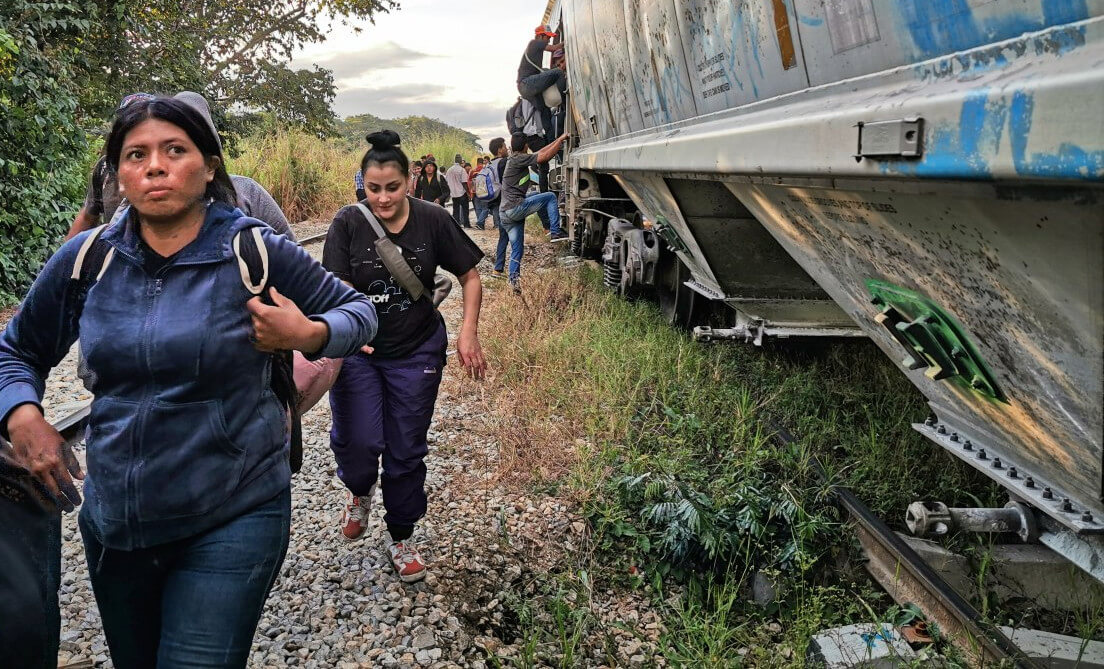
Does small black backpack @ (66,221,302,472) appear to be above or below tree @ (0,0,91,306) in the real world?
below

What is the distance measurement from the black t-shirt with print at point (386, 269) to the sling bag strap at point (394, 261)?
3cm

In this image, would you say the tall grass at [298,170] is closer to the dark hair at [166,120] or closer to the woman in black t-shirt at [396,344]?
the woman in black t-shirt at [396,344]

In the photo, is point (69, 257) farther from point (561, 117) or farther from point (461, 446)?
point (561, 117)

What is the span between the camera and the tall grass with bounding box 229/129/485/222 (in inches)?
648

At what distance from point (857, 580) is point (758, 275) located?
7.20 feet

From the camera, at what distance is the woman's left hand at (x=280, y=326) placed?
167 cm

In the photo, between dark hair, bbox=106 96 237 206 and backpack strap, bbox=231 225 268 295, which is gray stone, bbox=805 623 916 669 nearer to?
backpack strap, bbox=231 225 268 295

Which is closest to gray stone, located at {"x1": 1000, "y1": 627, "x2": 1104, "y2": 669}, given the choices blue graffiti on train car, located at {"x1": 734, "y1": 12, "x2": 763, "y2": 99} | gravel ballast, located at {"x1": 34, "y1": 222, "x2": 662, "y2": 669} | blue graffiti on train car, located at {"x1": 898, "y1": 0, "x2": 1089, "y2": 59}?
gravel ballast, located at {"x1": 34, "y1": 222, "x2": 662, "y2": 669}

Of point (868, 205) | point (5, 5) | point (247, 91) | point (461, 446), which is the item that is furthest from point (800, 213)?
point (247, 91)

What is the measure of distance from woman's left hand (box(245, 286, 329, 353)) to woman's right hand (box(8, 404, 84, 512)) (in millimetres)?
478

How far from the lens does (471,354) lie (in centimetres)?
324

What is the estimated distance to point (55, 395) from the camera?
5676mm

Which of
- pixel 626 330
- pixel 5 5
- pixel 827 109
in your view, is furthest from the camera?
pixel 5 5

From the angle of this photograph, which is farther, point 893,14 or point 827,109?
point 827,109
